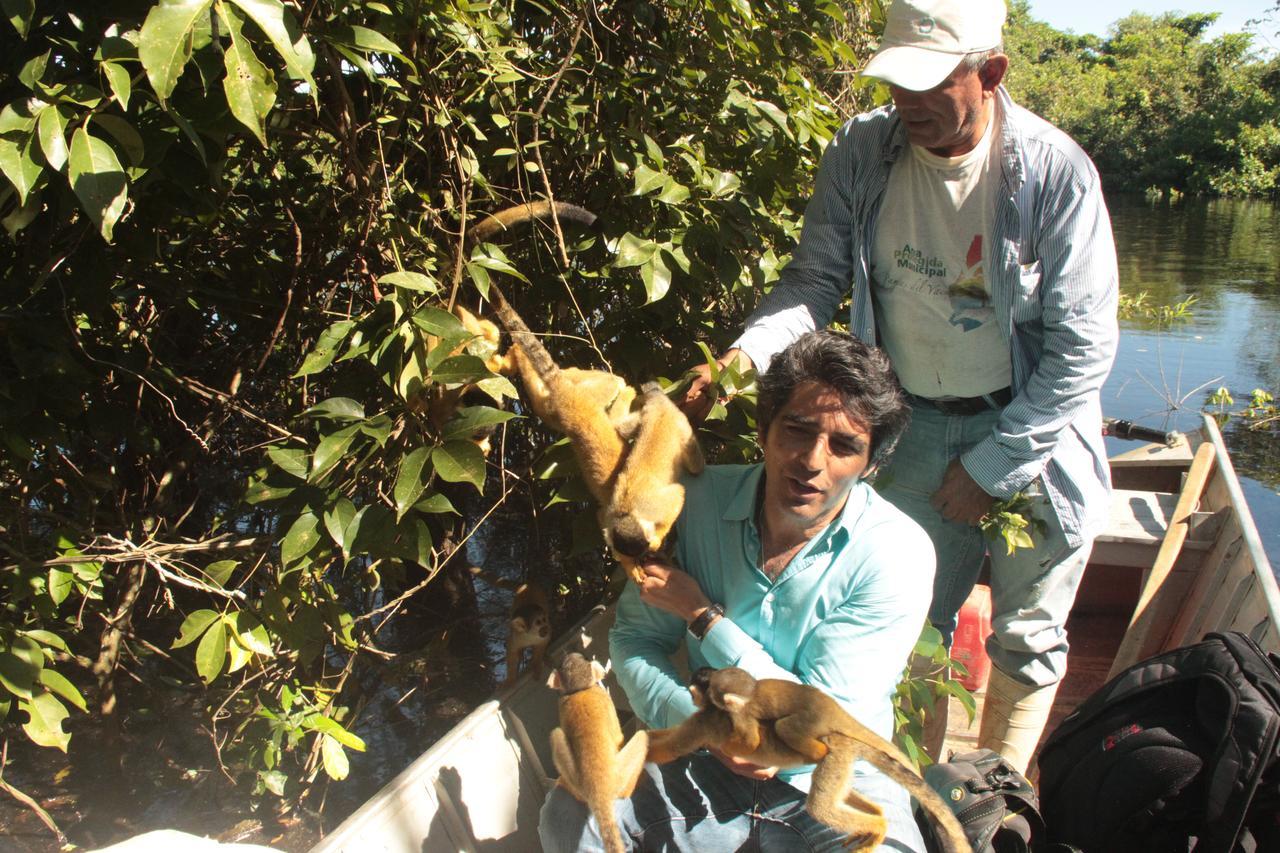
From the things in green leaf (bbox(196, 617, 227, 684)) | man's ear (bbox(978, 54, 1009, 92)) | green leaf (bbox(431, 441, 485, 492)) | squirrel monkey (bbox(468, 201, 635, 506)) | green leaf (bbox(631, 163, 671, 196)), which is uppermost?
man's ear (bbox(978, 54, 1009, 92))

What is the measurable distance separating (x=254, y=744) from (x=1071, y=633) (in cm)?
391

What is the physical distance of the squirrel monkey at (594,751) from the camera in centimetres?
197

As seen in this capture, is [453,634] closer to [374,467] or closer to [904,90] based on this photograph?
[374,467]

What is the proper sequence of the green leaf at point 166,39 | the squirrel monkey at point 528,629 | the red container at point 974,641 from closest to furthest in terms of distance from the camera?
the green leaf at point 166,39 → the squirrel monkey at point 528,629 → the red container at point 974,641

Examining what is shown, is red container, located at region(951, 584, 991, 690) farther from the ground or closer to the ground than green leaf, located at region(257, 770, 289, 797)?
closer to the ground

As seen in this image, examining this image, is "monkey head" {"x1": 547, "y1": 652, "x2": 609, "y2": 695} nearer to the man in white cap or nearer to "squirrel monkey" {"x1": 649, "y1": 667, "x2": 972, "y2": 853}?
"squirrel monkey" {"x1": 649, "y1": 667, "x2": 972, "y2": 853}

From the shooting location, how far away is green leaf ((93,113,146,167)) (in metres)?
1.53

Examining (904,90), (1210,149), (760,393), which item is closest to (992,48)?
(904,90)

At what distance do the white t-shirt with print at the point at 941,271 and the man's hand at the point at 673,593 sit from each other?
2.95ft

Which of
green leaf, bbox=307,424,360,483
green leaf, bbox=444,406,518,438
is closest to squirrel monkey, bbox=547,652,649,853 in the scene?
green leaf, bbox=444,406,518,438

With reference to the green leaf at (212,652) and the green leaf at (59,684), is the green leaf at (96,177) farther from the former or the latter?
the green leaf at (59,684)

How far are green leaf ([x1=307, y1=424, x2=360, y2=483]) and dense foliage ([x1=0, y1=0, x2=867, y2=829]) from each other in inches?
0.4

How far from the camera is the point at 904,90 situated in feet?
6.68

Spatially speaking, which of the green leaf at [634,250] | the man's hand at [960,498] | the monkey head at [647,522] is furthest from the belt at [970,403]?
the green leaf at [634,250]
